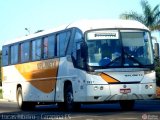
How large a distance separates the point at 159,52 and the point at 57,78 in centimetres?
428

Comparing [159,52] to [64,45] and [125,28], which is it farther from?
[64,45]

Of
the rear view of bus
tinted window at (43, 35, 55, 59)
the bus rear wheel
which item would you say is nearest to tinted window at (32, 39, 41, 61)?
tinted window at (43, 35, 55, 59)

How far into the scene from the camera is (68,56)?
2073cm

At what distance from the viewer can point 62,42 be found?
21.5m

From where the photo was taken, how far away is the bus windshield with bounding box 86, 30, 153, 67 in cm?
1938

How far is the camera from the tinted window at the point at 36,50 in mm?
24047

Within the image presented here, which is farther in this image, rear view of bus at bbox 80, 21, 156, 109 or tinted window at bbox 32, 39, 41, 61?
tinted window at bbox 32, 39, 41, 61

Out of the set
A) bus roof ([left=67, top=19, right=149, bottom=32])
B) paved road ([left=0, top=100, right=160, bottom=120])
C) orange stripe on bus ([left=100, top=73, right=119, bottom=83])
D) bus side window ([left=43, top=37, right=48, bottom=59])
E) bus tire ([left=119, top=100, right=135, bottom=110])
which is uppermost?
bus roof ([left=67, top=19, right=149, bottom=32])

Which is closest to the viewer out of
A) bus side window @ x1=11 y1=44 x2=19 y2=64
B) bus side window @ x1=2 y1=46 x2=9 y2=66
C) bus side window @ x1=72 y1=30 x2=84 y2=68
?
bus side window @ x1=72 y1=30 x2=84 y2=68

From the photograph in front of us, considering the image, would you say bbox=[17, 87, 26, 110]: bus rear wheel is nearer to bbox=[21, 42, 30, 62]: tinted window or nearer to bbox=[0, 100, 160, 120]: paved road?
bbox=[21, 42, 30, 62]: tinted window

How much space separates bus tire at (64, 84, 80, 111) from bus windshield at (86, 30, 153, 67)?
1.97 meters

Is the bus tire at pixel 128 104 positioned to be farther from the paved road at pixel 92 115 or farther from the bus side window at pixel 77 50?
the bus side window at pixel 77 50

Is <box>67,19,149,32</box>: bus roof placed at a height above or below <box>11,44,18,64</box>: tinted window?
above

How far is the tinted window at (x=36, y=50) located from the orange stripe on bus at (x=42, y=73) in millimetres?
265
